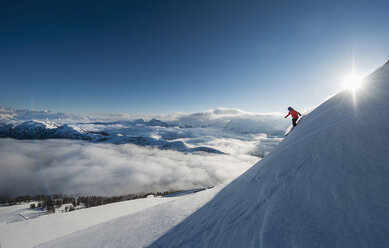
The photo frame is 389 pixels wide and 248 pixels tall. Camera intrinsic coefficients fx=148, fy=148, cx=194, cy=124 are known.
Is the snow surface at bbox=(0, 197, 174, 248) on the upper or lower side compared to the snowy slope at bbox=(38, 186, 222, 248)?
lower

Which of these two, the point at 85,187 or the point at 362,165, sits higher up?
the point at 362,165

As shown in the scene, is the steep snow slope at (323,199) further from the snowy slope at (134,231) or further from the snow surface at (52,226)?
the snow surface at (52,226)

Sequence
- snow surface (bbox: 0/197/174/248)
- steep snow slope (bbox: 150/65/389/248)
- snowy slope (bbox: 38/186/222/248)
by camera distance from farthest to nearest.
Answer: snow surface (bbox: 0/197/174/248)
snowy slope (bbox: 38/186/222/248)
steep snow slope (bbox: 150/65/389/248)

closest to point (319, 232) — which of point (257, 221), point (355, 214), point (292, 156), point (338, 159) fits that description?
point (355, 214)

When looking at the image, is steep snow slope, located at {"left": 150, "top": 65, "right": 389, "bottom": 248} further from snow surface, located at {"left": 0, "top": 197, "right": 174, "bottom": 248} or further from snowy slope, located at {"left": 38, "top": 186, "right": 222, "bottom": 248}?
snow surface, located at {"left": 0, "top": 197, "right": 174, "bottom": 248}

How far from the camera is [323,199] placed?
9.07 ft

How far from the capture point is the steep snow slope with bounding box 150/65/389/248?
222 cm

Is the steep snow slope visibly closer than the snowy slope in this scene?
Yes

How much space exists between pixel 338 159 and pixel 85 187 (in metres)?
256

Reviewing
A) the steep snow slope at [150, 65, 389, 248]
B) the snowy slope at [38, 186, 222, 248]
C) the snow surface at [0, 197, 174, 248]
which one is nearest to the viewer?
the steep snow slope at [150, 65, 389, 248]

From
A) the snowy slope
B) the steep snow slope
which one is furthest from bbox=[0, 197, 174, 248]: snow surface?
the steep snow slope

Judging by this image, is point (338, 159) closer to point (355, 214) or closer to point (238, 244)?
point (355, 214)

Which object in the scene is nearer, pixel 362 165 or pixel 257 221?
pixel 362 165

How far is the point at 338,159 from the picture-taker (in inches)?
131
